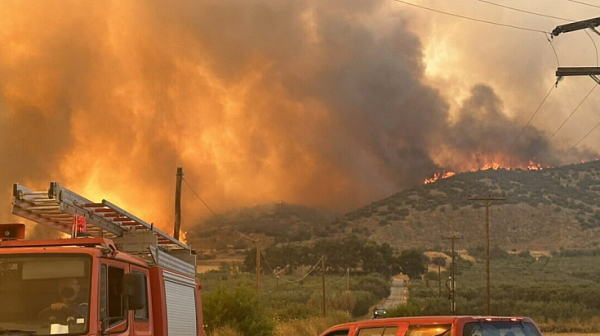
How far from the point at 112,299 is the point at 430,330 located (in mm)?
3749

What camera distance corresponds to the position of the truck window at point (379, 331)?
11.5 metres

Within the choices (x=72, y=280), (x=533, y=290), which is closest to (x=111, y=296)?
(x=72, y=280)

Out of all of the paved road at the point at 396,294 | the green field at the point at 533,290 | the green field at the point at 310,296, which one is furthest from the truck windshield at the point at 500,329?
the paved road at the point at 396,294

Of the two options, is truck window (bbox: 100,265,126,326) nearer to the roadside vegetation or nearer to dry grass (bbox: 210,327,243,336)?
dry grass (bbox: 210,327,243,336)

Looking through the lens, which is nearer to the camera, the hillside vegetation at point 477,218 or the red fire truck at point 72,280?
the red fire truck at point 72,280

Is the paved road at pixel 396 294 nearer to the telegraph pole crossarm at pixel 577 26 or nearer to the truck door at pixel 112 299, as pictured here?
the telegraph pole crossarm at pixel 577 26

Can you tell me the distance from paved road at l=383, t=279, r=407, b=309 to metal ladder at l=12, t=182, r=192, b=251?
74909 mm

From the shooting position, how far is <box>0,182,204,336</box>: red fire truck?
31.0 ft

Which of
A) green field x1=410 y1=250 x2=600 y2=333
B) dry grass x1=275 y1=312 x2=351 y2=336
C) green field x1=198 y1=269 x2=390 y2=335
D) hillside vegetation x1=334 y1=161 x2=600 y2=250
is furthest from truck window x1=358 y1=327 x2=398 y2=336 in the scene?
hillside vegetation x1=334 y1=161 x2=600 y2=250

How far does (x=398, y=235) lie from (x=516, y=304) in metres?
79.9

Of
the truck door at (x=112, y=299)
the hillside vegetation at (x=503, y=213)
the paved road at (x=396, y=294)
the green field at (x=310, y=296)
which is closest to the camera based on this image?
the truck door at (x=112, y=299)

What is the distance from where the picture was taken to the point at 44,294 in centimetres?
961

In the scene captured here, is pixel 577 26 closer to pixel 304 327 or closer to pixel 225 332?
pixel 225 332

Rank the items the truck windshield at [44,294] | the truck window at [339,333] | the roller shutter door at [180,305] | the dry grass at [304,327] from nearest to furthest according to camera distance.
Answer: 1. the truck windshield at [44,294]
2. the roller shutter door at [180,305]
3. the truck window at [339,333]
4. the dry grass at [304,327]
